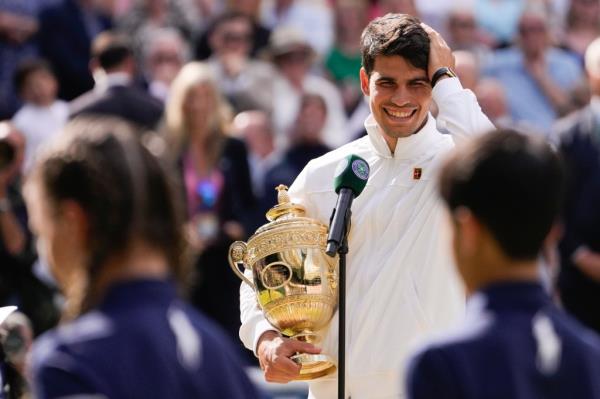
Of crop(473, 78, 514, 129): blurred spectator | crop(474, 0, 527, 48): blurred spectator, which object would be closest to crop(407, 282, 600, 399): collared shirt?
crop(473, 78, 514, 129): blurred spectator

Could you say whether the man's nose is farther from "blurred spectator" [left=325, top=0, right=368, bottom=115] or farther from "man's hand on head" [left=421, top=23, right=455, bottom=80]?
"blurred spectator" [left=325, top=0, right=368, bottom=115]

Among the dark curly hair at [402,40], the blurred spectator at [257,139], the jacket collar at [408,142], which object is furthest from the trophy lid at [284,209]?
the blurred spectator at [257,139]

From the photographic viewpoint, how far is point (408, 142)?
18.0 feet

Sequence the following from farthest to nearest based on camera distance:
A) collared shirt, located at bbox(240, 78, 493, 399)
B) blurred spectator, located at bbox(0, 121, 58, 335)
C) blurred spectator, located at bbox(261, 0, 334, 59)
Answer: blurred spectator, located at bbox(261, 0, 334, 59) → blurred spectator, located at bbox(0, 121, 58, 335) → collared shirt, located at bbox(240, 78, 493, 399)

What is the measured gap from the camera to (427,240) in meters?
5.32

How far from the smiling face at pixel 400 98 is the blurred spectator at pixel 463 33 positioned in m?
7.18

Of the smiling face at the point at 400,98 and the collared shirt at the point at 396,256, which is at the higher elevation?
the smiling face at the point at 400,98

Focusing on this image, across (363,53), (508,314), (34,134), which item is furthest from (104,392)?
(34,134)

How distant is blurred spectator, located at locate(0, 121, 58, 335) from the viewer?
9773mm

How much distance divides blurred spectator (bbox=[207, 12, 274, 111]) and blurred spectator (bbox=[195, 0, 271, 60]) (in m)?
0.19

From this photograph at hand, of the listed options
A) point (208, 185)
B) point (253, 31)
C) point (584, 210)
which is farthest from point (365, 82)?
point (253, 31)

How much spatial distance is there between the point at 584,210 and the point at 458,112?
144 inches

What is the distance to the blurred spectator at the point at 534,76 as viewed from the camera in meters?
12.2

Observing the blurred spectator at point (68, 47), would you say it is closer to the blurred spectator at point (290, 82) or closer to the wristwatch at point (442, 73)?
the blurred spectator at point (290, 82)
